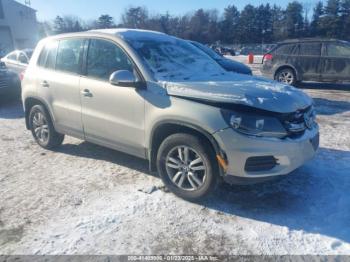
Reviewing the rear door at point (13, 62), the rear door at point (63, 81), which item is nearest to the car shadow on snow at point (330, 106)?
the rear door at point (63, 81)

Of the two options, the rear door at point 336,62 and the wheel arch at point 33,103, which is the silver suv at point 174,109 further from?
the rear door at point 336,62

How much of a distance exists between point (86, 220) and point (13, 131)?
14.2 ft

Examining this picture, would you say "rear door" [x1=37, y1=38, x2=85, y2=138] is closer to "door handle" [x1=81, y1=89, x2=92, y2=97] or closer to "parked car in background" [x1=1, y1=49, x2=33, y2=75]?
"door handle" [x1=81, y1=89, x2=92, y2=97]

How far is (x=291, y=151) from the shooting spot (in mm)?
3504

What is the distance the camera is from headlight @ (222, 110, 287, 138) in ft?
11.3

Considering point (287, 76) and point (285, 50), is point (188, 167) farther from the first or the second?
point (285, 50)

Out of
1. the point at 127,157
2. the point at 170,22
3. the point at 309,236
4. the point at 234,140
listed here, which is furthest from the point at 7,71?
Result: the point at 170,22

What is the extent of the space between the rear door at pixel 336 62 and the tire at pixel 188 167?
30.0ft

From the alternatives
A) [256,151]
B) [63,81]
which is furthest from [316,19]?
[256,151]

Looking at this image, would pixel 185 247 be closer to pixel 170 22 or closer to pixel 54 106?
pixel 54 106

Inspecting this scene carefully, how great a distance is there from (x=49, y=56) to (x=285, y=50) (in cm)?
898

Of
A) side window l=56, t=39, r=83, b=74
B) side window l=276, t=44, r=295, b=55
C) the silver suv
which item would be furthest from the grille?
side window l=276, t=44, r=295, b=55

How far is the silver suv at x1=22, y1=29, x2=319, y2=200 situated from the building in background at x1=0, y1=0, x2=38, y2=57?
31894 millimetres

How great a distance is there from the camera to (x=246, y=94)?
3586 mm
